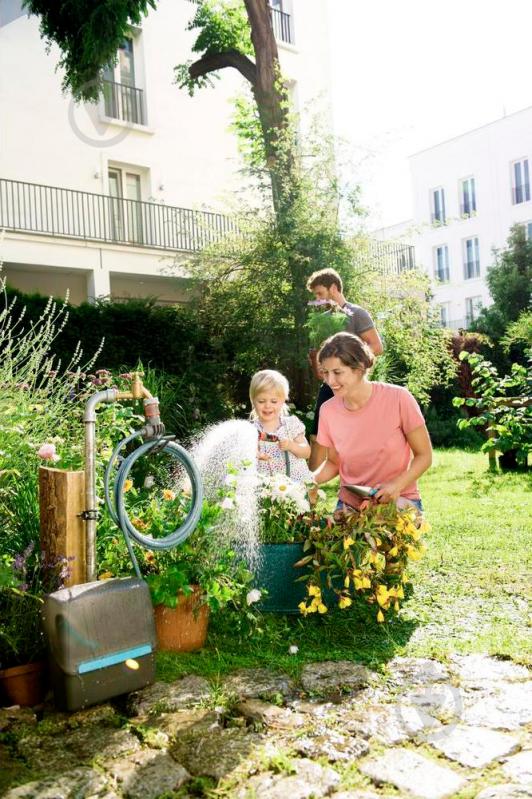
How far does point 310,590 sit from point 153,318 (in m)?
7.21

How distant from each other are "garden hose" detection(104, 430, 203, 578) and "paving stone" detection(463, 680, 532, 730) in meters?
1.18

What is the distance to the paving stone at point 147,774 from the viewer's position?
211 centimetres

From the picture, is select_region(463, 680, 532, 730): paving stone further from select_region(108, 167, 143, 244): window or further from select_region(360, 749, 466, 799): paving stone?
select_region(108, 167, 143, 244): window

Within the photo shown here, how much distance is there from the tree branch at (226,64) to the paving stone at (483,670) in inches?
397

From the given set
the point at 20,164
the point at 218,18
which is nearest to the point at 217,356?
the point at 218,18

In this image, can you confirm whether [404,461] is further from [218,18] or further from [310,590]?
[218,18]

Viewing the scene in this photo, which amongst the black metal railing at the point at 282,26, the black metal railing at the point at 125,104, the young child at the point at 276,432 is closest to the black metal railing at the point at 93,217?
the black metal railing at the point at 125,104

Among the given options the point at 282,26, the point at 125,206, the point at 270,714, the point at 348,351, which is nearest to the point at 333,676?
the point at 270,714

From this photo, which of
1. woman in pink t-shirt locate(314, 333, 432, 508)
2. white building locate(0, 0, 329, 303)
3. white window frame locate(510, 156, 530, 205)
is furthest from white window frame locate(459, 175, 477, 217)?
woman in pink t-shirt locate(314, 333, 432, 508)

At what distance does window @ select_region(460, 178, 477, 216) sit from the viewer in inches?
1101

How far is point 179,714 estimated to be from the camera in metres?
2.59

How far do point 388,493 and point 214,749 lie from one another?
1.56m

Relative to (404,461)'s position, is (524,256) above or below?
above

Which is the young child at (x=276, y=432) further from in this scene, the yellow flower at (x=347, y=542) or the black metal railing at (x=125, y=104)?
the black metal railing at (x=125, y=104)
